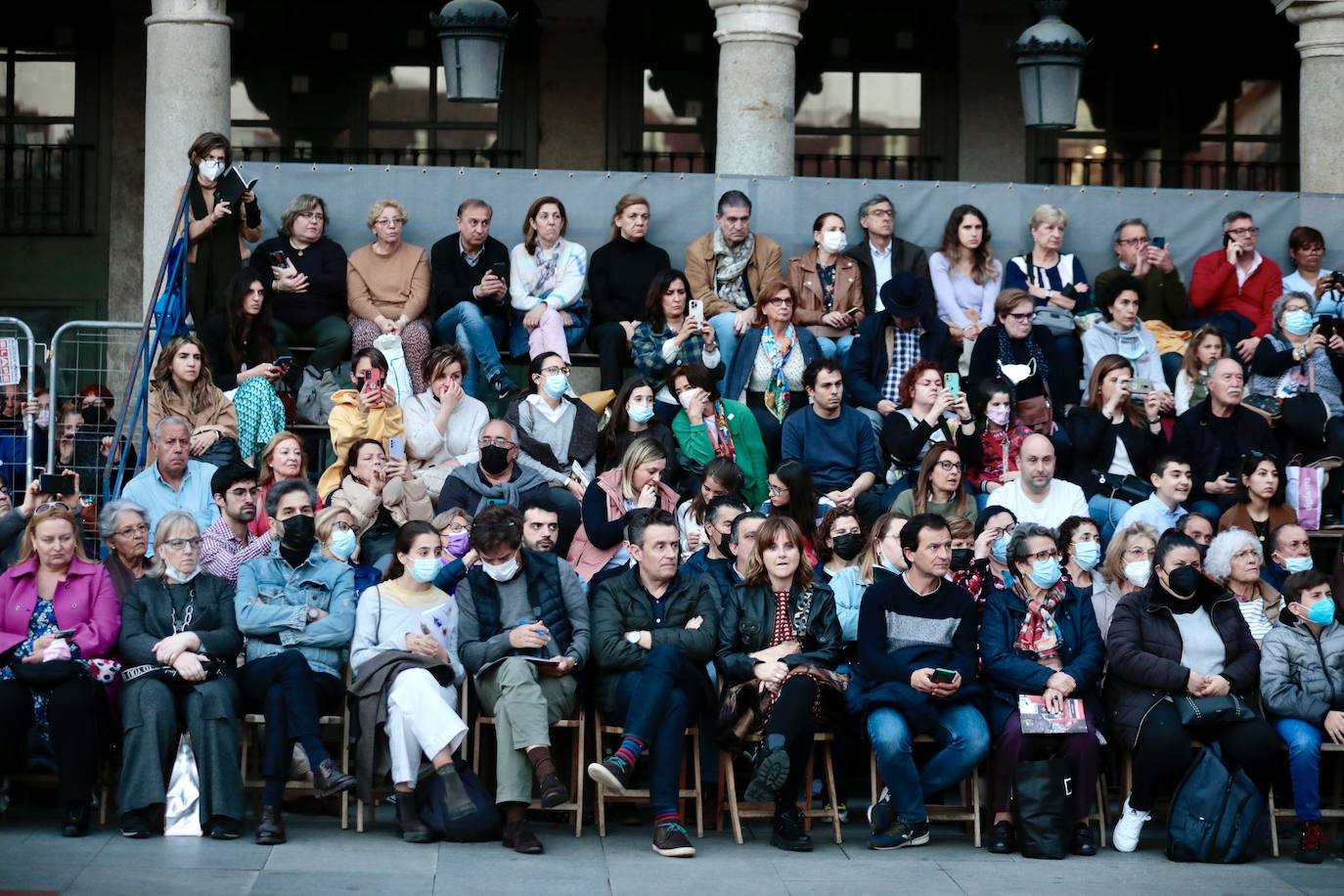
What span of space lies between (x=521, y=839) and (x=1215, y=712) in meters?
3.17

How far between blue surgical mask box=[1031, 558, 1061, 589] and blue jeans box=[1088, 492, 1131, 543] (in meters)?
2.05

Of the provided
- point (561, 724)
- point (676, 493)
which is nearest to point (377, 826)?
point (561, 724)

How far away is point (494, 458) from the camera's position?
11.5 m

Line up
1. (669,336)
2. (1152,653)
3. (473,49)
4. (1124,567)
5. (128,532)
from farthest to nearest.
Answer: (473,49) → (669,336) → (1124,567) → (128,532) → (1152,653)

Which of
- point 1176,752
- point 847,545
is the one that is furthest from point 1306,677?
point 847,545

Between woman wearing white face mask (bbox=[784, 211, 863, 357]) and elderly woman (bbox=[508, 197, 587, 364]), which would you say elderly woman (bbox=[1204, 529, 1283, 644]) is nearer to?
woman wearing white face mask (bbox=[784, 211, 863, 357])

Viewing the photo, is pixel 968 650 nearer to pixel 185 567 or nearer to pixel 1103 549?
pixel 1103 549

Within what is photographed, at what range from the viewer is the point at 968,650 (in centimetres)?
1007

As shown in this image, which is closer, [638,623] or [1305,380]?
[638,623]

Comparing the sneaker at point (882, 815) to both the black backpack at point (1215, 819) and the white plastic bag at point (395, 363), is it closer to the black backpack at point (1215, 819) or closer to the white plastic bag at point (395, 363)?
the black backpack at point (1215, 819)

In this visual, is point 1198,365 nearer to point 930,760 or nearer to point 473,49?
point 930,760

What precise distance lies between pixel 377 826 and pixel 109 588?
1.62 m

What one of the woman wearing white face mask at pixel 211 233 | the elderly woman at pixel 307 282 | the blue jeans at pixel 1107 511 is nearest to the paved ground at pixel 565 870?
the blue jeans at pixel 1107 511

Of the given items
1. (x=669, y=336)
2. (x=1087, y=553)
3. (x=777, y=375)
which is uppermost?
(x=669, y=336)
